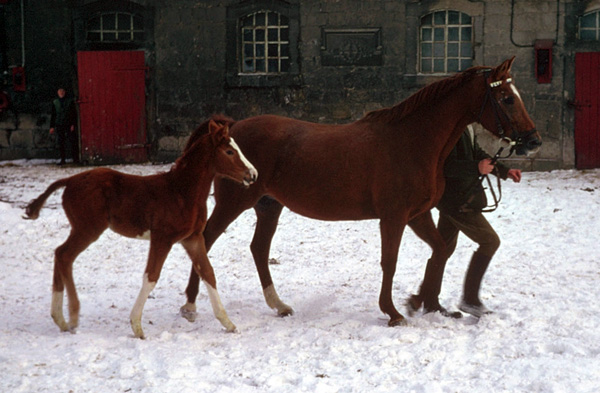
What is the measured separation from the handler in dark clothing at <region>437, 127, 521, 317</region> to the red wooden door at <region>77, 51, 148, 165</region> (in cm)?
1045

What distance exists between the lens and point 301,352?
4793mm

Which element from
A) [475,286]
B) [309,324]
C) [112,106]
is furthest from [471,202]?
[112,106]

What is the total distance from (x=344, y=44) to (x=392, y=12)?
43.3 inches

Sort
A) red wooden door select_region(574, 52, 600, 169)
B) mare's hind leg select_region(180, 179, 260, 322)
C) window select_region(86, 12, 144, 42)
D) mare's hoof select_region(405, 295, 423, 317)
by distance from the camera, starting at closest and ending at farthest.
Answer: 1. mare's hind leg select_region(180, 179, 260, 322)
2. mare's hoof select_region(405, 295, 423, 317)
3. red wooden door select_region(574, 52, 600, 169)
4. window select_region(86, 12, 144, 42)

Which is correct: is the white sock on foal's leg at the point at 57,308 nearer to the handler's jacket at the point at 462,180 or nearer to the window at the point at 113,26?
the handler's jacket at the point at 462,180

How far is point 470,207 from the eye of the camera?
→ 5562 mm

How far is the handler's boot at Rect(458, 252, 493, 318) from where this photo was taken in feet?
18.8

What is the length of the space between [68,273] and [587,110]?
12028mm

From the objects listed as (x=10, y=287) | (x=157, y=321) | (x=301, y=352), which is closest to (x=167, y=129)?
(x=10, y=287)

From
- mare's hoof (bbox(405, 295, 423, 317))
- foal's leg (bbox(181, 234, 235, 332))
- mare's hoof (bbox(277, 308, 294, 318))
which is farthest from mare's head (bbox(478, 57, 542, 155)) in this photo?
foal's leg (bbox(181, 234, 235, 332))

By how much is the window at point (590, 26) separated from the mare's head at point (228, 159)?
11428mm

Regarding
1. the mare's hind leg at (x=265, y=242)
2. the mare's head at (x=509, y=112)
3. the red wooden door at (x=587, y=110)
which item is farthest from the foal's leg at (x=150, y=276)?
the red wooden door at (x=587, y=110)

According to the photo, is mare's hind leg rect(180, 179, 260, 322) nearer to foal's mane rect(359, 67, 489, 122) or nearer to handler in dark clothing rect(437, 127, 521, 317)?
foal's mane rect(359, 67, 489, 122)

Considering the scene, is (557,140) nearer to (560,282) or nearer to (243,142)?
(560,282)
